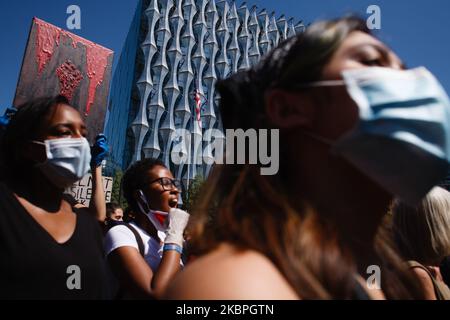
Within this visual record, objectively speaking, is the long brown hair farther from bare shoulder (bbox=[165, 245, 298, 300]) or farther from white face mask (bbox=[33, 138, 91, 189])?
white face mask (bbox=[33, 138, 91, 189])

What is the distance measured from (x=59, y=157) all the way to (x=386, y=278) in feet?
4.72

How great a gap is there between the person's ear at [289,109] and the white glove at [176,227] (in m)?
1.21

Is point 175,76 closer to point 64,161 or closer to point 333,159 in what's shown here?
point 64,161

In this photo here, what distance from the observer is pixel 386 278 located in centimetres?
109

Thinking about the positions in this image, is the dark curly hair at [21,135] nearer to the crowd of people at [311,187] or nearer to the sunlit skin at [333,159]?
the crowd of people at [311,187]

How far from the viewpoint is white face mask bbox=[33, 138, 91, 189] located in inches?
64.9

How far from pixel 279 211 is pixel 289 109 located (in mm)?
266

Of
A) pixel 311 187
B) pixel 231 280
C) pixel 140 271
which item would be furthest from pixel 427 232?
pixel 231 280

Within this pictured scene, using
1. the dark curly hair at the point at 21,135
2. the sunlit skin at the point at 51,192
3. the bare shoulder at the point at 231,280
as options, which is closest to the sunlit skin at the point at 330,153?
the bare shoulder at the point at 231,280

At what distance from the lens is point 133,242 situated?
1.93m

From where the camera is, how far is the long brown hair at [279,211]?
0.72 meters

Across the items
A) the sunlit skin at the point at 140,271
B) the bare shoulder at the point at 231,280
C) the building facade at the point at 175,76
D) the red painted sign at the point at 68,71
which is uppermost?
the building facade at the point at 175,76
